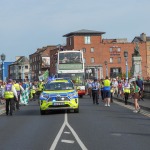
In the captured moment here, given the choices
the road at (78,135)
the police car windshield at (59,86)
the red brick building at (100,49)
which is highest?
the red brick building at (100,49)

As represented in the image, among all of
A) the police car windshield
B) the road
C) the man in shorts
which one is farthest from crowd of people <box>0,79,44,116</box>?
the road

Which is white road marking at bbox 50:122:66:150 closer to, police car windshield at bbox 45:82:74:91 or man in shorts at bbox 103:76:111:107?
police car windshield at bbox 45:82:74:91

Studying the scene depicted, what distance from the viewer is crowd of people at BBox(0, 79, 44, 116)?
2497 cm

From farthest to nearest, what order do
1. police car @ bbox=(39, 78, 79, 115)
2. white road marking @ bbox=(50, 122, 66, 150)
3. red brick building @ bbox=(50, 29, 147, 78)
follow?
1. red brick building @ bbox=(50, 29, 147, 78)
2. police car @ bbox=(39, 78, 79, 115)
3. white road marking @ bbox=(50, 122, 66, 150)

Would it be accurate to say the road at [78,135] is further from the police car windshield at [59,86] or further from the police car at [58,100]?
the police car windshield at [59,86]

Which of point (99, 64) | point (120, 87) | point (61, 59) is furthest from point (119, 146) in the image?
point (99, 64)

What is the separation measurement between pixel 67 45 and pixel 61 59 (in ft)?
252

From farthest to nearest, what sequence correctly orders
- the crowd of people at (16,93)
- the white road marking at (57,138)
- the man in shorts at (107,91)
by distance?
the man in shorts at (107,91)
the crowd of people at (16,93)
the white road marking at (57,138)

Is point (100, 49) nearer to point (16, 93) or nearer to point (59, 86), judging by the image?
point (16, 93)

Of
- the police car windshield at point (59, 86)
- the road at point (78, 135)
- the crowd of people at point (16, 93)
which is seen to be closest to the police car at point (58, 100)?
the police car windshield at point (59, 86)

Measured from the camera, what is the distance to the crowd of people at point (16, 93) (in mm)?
24969

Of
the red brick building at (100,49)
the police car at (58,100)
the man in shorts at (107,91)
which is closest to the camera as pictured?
the police car at (58,100)

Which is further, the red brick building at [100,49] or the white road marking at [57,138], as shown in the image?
the red brick building at [100,49]

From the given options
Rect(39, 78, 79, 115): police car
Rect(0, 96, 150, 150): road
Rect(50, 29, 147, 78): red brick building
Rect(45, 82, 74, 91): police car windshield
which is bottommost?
Rect(0, 96, 150, 150): road
